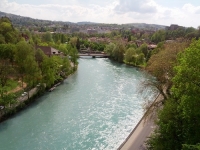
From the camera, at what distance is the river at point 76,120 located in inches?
597

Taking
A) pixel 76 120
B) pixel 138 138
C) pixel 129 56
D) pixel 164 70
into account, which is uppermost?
pixel 164 70

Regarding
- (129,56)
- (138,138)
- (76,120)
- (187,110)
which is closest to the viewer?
(187,110)

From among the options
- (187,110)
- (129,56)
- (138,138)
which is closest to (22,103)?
(138,138)

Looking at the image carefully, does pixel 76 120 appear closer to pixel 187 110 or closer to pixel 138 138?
pixel 138 138

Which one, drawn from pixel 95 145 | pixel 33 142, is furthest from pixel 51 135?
pixel 95 145

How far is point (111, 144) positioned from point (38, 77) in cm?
1187

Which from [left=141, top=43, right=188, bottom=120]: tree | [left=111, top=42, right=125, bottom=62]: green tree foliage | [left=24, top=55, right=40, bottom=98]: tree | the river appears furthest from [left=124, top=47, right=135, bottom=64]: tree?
[left=141, top=43, right=188, bottom=120]: tree

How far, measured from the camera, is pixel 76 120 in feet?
61.2

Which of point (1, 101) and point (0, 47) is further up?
point (0, 47)

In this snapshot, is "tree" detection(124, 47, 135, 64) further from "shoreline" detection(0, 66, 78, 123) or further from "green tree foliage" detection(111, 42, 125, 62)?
"shoreline" detection(0, 66, 78, 123)

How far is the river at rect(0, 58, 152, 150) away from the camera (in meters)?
15.2

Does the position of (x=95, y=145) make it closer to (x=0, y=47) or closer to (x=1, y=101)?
(x=1, y=101)

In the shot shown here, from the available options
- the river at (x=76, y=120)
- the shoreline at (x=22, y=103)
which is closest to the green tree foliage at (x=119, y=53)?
the river at (x=76, y=120)

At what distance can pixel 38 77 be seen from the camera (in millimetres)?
23766
